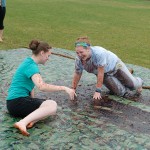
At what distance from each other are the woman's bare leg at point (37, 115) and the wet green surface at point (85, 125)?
0.09 m

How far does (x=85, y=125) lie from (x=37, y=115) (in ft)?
2.16

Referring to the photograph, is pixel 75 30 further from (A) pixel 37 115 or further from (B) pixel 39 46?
(A) pixel 37 115

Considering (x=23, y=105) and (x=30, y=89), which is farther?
(x=30, y=89)

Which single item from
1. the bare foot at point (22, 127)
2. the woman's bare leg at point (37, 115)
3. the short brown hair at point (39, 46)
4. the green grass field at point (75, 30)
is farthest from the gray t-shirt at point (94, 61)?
the green grass field at point (75, 30)

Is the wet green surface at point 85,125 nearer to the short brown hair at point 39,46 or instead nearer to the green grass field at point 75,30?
the short brown hair at point 39,46

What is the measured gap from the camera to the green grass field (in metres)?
11.5

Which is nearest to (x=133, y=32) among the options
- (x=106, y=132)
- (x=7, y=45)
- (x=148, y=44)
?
(x=148, y=44)

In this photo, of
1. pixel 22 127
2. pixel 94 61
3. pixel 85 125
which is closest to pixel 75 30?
pixel 94 61

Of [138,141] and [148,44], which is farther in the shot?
[148,44]

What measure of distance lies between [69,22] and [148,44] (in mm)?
4933

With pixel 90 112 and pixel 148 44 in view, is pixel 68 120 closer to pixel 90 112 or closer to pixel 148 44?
pixel 90 112

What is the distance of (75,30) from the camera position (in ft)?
48.9

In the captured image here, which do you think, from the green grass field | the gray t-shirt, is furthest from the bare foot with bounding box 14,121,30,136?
the green grass field

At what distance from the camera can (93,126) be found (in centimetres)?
489
